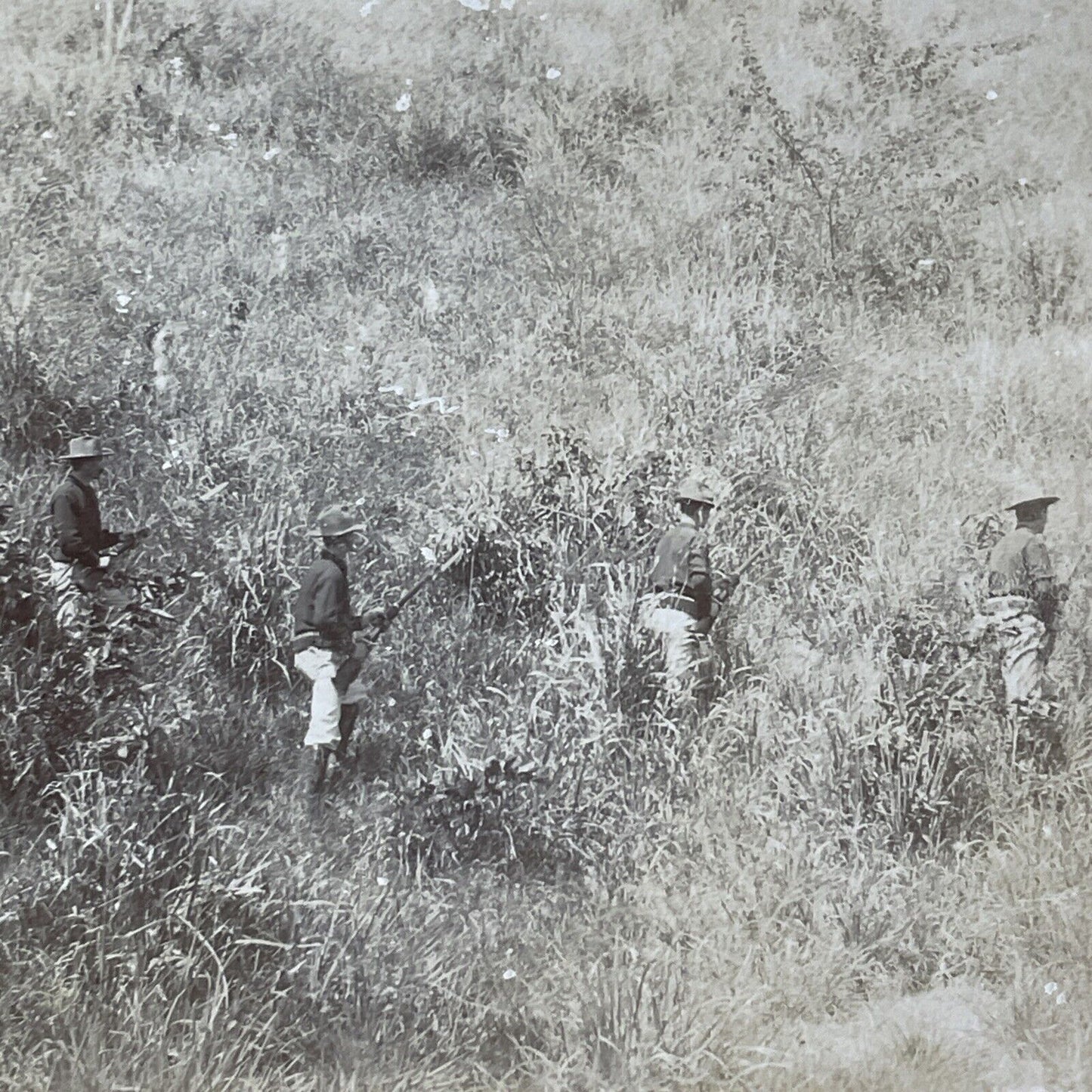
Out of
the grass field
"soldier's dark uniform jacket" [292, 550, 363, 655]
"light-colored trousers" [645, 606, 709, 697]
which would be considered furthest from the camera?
"light-colored trousers" [645, 606, 709, 697]

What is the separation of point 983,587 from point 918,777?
512 millimetres

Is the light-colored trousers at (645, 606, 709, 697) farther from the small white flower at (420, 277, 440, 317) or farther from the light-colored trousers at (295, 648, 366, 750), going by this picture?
the small white flower at (420, 277, 440, 317)

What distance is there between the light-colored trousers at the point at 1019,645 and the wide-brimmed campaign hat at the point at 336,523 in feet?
5.20

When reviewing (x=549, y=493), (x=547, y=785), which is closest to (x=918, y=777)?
(x=547, y=785)

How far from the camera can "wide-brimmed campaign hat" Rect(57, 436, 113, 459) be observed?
91.4 inches

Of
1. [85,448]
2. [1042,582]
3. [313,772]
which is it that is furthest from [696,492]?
[85,448]

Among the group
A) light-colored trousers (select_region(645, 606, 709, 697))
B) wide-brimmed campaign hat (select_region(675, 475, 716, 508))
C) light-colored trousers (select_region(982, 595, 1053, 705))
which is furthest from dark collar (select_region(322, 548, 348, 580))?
light-colored trousers (select_region(982, 595, 1053, 705))

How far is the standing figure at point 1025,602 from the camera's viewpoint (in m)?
2.62

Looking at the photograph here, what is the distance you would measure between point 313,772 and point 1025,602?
1811 millimetres

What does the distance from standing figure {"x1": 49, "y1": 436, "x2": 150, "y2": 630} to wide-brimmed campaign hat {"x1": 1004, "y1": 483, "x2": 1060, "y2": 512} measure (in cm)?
213

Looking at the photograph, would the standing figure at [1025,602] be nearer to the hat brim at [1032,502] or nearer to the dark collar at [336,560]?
the hat brim at [1032,502]

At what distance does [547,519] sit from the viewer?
2562 mm

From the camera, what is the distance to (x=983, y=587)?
2.63 metres

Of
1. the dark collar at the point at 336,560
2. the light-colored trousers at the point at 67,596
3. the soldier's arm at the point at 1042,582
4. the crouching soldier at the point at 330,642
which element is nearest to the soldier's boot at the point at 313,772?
the crouching soldier at the point at 330,642
